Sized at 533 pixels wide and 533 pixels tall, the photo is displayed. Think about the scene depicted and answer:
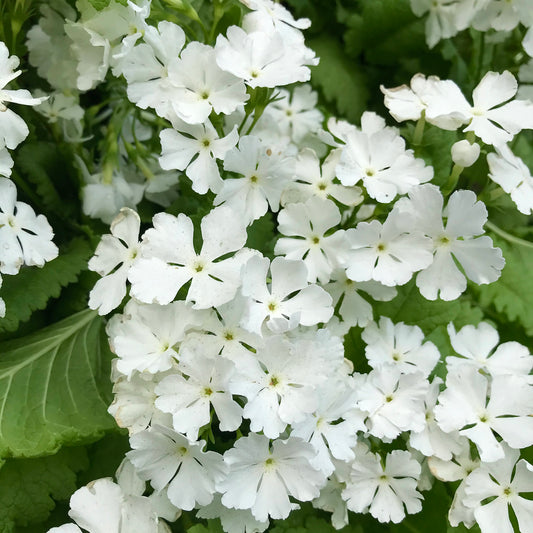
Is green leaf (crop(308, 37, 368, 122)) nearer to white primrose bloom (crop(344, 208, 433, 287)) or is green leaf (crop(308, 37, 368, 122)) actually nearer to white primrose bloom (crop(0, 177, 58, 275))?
white primrose bloom (crop(344, 208, 433, 287))

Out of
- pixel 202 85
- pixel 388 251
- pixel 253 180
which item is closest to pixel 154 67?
pixel 202 85

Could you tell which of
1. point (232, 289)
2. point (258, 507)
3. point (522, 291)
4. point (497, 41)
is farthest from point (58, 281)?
point (497, 41)

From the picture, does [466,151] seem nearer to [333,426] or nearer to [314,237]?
[314,237]

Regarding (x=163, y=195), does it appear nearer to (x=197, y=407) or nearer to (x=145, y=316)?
(x=145, y=316)

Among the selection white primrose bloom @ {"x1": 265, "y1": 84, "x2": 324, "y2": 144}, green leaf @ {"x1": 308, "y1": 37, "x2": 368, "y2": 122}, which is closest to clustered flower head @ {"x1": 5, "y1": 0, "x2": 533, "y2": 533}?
white primrose bloom @ {"x1": 265, "y1": 84, "x2": 324, "y2": 144}

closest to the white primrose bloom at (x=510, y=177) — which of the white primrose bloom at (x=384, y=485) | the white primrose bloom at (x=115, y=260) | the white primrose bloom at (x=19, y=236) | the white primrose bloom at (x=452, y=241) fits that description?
the white primrose bloom at (x=452, y=241)
